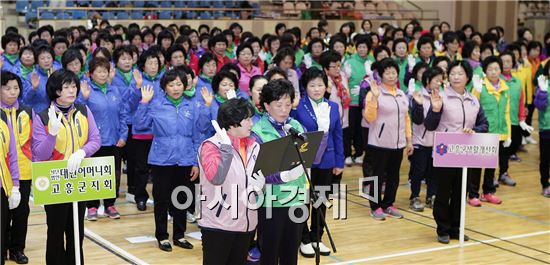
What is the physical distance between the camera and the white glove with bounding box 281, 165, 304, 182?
452 cm

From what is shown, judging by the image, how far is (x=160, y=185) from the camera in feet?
20.1

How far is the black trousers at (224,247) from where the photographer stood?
419cm

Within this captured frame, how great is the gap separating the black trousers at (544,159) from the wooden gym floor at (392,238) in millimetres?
279

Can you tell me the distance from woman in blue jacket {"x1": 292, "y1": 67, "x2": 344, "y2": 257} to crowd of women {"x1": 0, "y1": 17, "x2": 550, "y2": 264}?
11 mm

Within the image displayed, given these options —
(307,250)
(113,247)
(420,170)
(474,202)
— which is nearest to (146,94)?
(113,247)

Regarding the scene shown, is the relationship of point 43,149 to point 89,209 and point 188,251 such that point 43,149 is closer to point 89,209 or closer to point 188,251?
point 188,251

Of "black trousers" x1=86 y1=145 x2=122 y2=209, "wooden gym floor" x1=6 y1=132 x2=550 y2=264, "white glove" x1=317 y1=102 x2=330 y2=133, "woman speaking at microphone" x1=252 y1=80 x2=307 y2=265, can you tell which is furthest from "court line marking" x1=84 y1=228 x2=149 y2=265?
"white glove" x1=317 y1=102 x2=330 y2=133

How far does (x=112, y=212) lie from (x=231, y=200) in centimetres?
330

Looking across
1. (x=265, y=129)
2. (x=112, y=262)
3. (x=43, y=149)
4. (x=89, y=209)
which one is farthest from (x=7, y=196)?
(x=89, y=209)

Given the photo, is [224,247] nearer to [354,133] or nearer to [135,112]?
[135,112]

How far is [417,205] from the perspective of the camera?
25.3ft

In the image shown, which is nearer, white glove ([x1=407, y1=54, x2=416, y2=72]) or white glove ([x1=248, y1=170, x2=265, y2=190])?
white glove ([x1=248, y1=170, x2=265, y2=190])

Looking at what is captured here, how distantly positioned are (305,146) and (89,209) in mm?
3406

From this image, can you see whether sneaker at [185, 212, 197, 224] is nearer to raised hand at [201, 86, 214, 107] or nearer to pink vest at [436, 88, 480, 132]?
raised hand at [201, 86, 214, 107]
